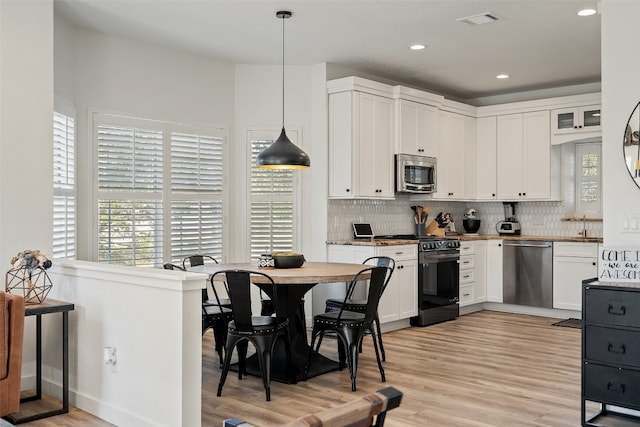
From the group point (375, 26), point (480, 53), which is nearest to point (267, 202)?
point (375, 26)

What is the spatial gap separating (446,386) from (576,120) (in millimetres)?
4315

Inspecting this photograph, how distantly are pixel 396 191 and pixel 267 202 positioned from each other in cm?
149

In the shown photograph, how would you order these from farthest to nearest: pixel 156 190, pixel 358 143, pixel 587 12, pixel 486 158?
pixel 486 158, pixel 358 143, pixel 156 190, pixel 587 12

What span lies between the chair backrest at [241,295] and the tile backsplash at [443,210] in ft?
8.19

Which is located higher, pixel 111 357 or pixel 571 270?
pixel 571 270

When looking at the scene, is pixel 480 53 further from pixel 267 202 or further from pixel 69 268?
pixel 69 268

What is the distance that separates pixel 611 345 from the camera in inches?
132

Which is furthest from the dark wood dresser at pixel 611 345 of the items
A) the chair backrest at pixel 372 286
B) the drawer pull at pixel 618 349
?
the chair backrest at pixel 372 286

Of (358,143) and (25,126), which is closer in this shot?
(25,126)

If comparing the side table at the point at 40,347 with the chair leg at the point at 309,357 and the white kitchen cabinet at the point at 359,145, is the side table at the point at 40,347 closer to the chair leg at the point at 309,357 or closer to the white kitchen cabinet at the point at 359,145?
the chair leg at the point at 309,357

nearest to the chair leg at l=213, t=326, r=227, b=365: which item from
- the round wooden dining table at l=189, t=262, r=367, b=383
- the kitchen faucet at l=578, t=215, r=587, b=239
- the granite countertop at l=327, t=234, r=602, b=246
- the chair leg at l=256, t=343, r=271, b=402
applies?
the round wooden dining table at l=189, t=262, r=367, b=383

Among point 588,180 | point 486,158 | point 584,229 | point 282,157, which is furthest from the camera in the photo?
point 486,158

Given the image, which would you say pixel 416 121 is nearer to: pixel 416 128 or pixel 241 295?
pixel 416 128

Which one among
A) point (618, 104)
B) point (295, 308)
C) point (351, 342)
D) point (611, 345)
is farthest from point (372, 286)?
point (618, 104)
